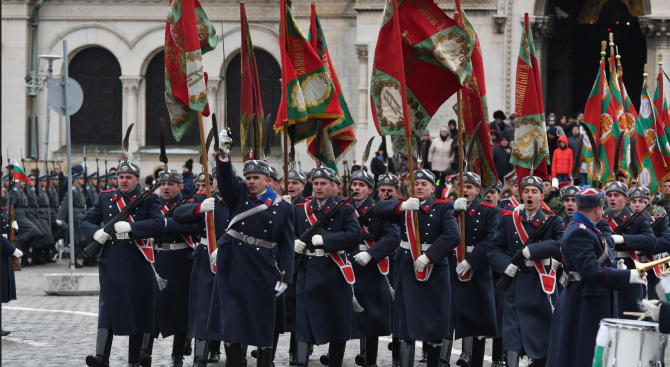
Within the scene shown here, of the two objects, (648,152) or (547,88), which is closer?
(648,152)

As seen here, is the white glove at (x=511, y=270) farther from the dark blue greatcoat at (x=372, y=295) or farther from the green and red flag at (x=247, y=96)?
the green and red flag at (x=247, y=96)

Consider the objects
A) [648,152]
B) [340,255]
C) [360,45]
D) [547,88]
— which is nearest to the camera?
[340,255]

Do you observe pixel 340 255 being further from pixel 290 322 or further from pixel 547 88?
pixel 547 88

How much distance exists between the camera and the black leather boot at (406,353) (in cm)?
888

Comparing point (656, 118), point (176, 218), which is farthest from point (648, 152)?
point (176, 218)

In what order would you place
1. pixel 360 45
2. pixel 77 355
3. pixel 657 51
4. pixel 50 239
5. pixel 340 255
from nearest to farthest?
pixel 340 255, pixel 77 355, pixel 50 239, pixel 657 51, pixel 360 45

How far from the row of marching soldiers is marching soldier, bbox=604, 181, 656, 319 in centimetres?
1

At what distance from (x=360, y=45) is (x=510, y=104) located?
370 cm

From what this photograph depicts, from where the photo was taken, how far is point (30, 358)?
980 cm

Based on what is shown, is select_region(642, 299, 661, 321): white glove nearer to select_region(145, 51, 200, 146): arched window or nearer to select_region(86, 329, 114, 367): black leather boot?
select_region(86, 329, 114, 367): black leather boot

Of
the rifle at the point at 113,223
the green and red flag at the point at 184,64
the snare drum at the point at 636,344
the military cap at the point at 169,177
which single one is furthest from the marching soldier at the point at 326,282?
the snare drum at the point at 636,344

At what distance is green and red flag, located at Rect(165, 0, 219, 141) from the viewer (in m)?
9.00

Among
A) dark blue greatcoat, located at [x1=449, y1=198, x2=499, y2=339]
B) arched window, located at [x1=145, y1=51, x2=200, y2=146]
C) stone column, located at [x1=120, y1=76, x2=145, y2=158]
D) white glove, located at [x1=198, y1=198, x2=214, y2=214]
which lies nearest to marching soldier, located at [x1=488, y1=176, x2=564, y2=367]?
dark blue greatcoat, located at [x1=449, y1=198, x2=499, y2=339]

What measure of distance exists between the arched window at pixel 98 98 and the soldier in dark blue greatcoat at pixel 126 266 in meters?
18.4
